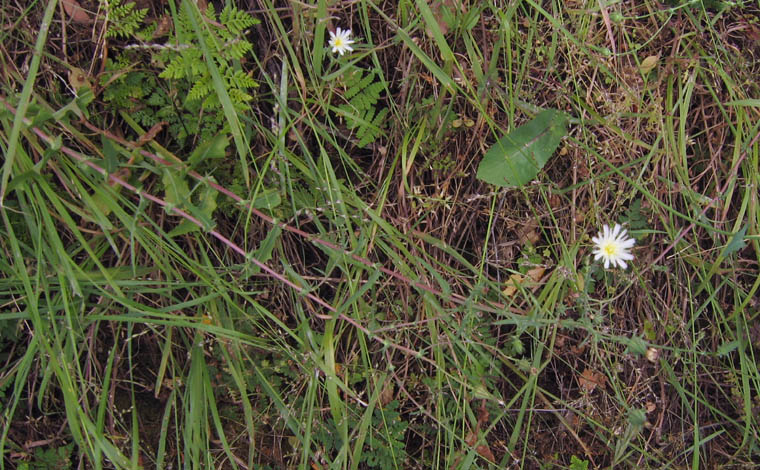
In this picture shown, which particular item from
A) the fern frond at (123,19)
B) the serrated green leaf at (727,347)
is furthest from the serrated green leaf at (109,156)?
the serrated green leaf at (727,347)

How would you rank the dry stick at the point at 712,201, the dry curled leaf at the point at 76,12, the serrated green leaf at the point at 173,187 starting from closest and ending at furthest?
the serrated green leaf at the point at 173,187 < the dry curled leaf at the point at 76,12 < the dry stick at the point at 712,201

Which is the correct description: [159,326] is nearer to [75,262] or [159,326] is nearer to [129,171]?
[75,262]

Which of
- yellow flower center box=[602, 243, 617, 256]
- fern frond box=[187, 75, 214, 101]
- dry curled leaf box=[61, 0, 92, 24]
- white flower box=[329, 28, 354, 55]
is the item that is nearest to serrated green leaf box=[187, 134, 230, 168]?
fern frond box=[187, 75, 214, 101]

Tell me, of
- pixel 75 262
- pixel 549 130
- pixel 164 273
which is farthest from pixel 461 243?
pixel 75 262

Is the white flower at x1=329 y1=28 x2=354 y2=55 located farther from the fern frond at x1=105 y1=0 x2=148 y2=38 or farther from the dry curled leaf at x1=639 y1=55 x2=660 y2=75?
the dry curled leaf at x1=639 y1=55 x2=660 y2=75

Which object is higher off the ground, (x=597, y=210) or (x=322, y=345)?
(x=597, y=210)

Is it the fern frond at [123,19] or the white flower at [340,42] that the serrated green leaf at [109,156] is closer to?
the fern frond at [123,19]
